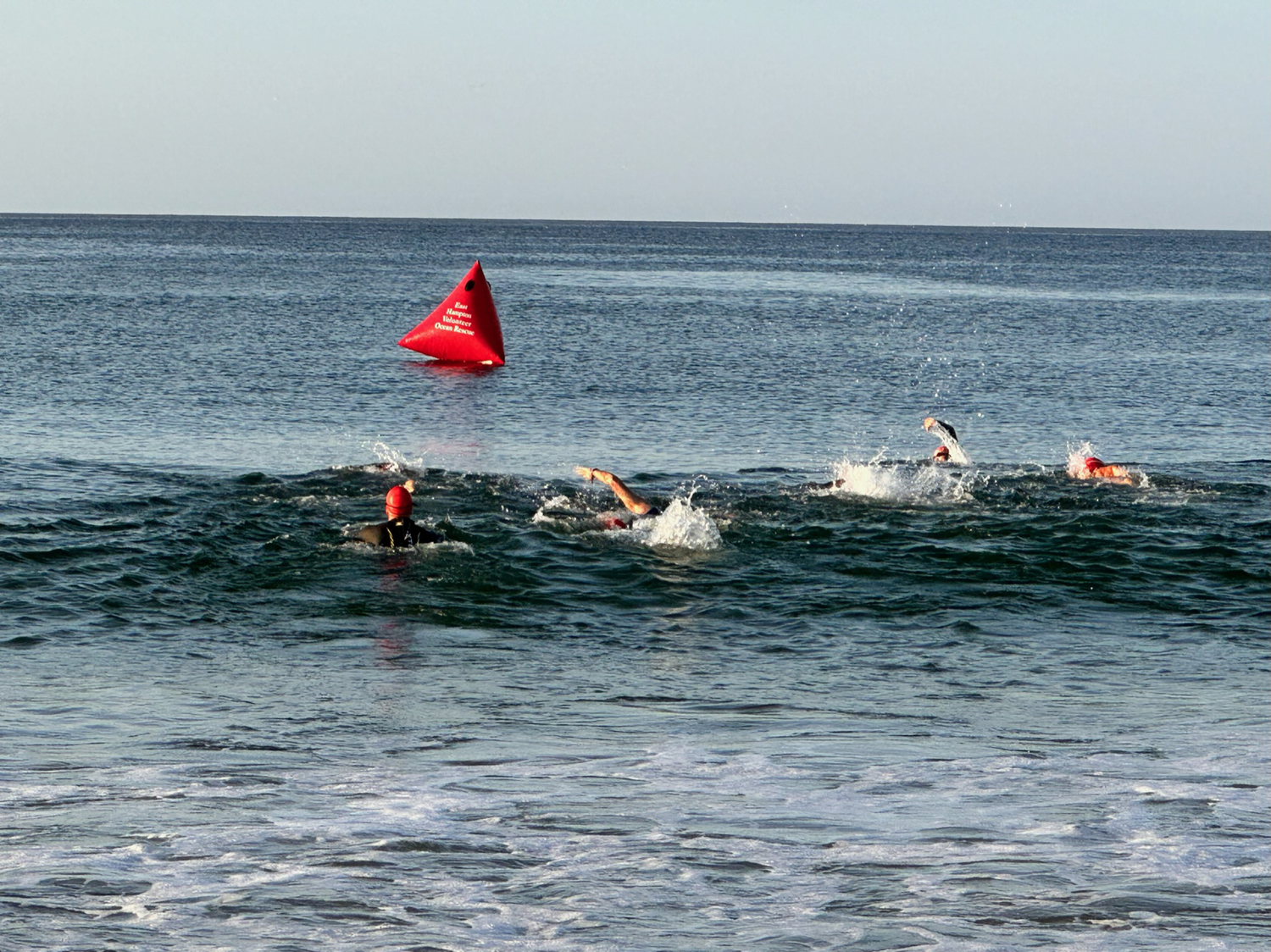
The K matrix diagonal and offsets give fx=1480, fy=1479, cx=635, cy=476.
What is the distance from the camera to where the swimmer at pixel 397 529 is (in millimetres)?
19297

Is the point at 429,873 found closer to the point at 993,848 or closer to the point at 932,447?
the point at 993,848

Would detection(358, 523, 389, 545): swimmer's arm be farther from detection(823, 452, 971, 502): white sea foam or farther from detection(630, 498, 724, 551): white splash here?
detection(823, 452, 971, 502): white sea foam

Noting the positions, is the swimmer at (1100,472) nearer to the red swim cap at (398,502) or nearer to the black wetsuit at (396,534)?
the black wetsuit at (396,534)

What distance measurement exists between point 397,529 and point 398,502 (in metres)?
0.38

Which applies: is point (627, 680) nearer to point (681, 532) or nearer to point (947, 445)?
point (681, 532)

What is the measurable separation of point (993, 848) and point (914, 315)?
242ft

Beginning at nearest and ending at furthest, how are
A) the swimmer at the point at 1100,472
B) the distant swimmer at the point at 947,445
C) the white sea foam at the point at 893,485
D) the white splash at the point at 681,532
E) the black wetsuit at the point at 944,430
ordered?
1. the white splash at the point at 681,532
2. the white sea foam at the point at 893,485
3. the swimmer at the point at 1100,472
4. the distant swimmer at the point at 947,445
5. the black wetsuit at the point at 944,430

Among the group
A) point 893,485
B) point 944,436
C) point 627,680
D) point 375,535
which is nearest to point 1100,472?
point 944,436

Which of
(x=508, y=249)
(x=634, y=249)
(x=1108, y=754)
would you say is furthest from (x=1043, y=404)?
(x=634, y=249)

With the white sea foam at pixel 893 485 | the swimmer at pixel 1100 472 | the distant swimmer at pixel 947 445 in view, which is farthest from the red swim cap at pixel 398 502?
the swimmer at pixel 1100 472

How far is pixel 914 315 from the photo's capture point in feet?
268

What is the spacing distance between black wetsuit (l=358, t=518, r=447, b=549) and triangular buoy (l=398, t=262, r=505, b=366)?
26975 mm

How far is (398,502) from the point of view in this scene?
1928 cm

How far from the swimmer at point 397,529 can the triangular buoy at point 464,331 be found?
2701 centimetres
